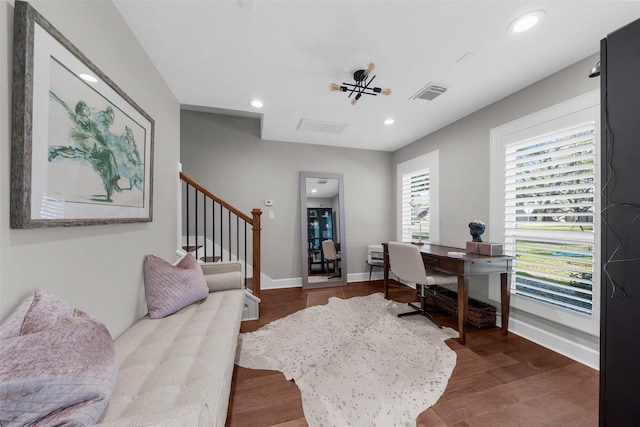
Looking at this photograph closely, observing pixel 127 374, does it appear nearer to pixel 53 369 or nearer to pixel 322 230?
pixel 53 369

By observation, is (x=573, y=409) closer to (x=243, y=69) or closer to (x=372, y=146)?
(x=243, y=69)

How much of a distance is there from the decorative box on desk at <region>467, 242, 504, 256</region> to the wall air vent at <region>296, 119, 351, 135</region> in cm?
210

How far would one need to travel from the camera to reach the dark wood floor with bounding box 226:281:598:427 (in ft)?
4.52

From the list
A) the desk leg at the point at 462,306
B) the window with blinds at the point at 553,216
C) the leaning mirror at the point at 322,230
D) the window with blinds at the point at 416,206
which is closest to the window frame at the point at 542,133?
the window with blinds at the point at 553,216

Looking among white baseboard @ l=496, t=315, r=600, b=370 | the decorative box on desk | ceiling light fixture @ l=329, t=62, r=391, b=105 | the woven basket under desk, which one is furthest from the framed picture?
white baseboard @ l=496, t=315, r=600, b=370

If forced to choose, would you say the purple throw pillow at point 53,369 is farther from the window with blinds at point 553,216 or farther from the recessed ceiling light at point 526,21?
the window with blinds at point 553,216

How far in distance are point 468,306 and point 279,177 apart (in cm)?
306

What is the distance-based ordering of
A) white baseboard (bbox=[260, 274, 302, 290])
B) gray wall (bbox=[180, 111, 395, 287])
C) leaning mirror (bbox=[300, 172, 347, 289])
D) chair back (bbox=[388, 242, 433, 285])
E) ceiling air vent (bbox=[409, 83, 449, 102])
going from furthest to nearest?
leaning mirror (bbox=[300, 172, 347, 289]) → white baseboard (bbox=[260, 274, 302, 290]) → gray wall (bbox=[180, 111, 395, 287]) → chair back (bbox=[388, 242, 433, 285]) → ceiling air vent (bbox=[409, 83, 449, 102])

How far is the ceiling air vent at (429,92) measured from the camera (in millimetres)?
2314

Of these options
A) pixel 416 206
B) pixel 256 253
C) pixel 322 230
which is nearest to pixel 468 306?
pixel 416 206

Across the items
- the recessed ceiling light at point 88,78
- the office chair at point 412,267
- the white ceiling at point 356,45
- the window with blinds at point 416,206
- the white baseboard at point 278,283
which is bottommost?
the white baseboard at point 278,283

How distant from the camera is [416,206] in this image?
3.78 meters

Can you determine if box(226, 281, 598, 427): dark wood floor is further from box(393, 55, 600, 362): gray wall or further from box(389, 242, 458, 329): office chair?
box(389, 242, 458, 329): office chair

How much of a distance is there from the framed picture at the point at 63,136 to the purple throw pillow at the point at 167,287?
1.49 feet
